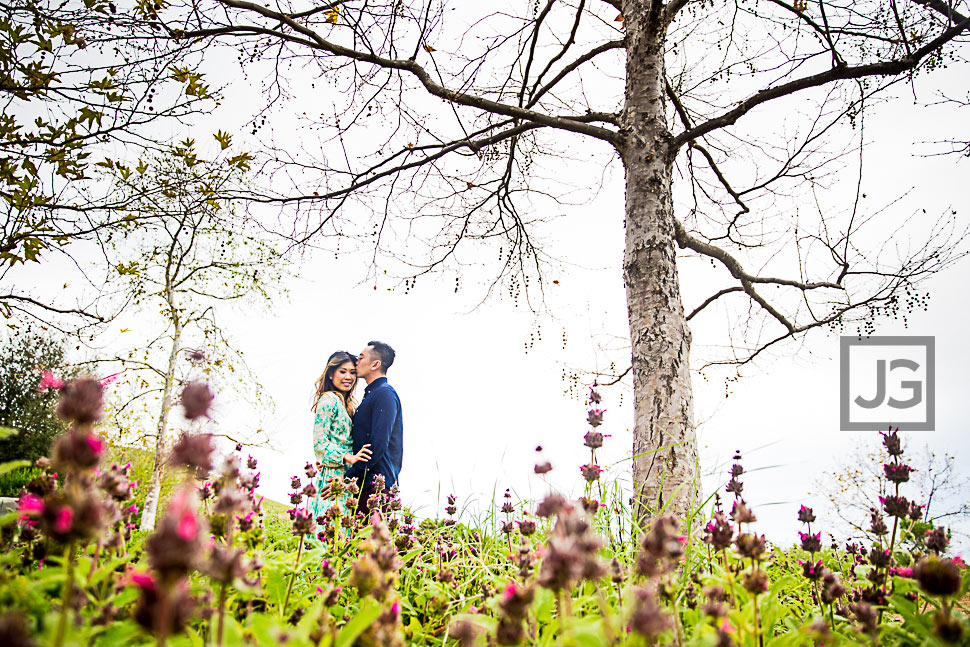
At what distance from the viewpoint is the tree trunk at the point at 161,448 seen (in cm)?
1220

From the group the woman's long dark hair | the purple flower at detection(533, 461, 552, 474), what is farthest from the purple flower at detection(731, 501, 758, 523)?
the woman's long dark hair

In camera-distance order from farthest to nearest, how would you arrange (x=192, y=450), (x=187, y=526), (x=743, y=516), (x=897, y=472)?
(x=897, y=472) < (x=743, y=516) < (x=192, y=450) < (x=187, y=526)

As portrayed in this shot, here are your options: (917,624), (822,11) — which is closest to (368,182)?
(822,11)

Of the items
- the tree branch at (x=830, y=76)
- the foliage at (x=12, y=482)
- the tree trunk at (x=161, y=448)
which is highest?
the tree branch at (x=830, y=76)

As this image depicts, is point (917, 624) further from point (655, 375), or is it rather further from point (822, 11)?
point (822, 11)

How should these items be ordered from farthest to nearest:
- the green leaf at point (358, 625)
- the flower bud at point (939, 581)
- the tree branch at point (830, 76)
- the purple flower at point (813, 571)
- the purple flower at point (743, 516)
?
the tree branch at point (830, 76) → the purple flower at point (813, 571) → the purple flower at point (743, 516) → the flower bud at point (939, 581) → the green leaf at point (358, 625)

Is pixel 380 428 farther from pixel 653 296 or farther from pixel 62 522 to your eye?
pixel 62 522

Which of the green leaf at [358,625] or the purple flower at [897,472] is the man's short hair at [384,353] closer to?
the purple flower at [897,472]

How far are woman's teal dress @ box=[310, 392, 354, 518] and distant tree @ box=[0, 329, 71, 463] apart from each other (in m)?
15.5

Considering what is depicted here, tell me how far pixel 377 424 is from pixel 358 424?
0.44m

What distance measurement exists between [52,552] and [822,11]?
6.35 metres

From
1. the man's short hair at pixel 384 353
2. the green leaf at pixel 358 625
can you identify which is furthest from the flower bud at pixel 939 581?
the man's short hair at pixel 384 353

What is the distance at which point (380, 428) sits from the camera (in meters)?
6.29

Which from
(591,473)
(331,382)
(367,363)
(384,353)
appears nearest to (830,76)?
(591,473)
